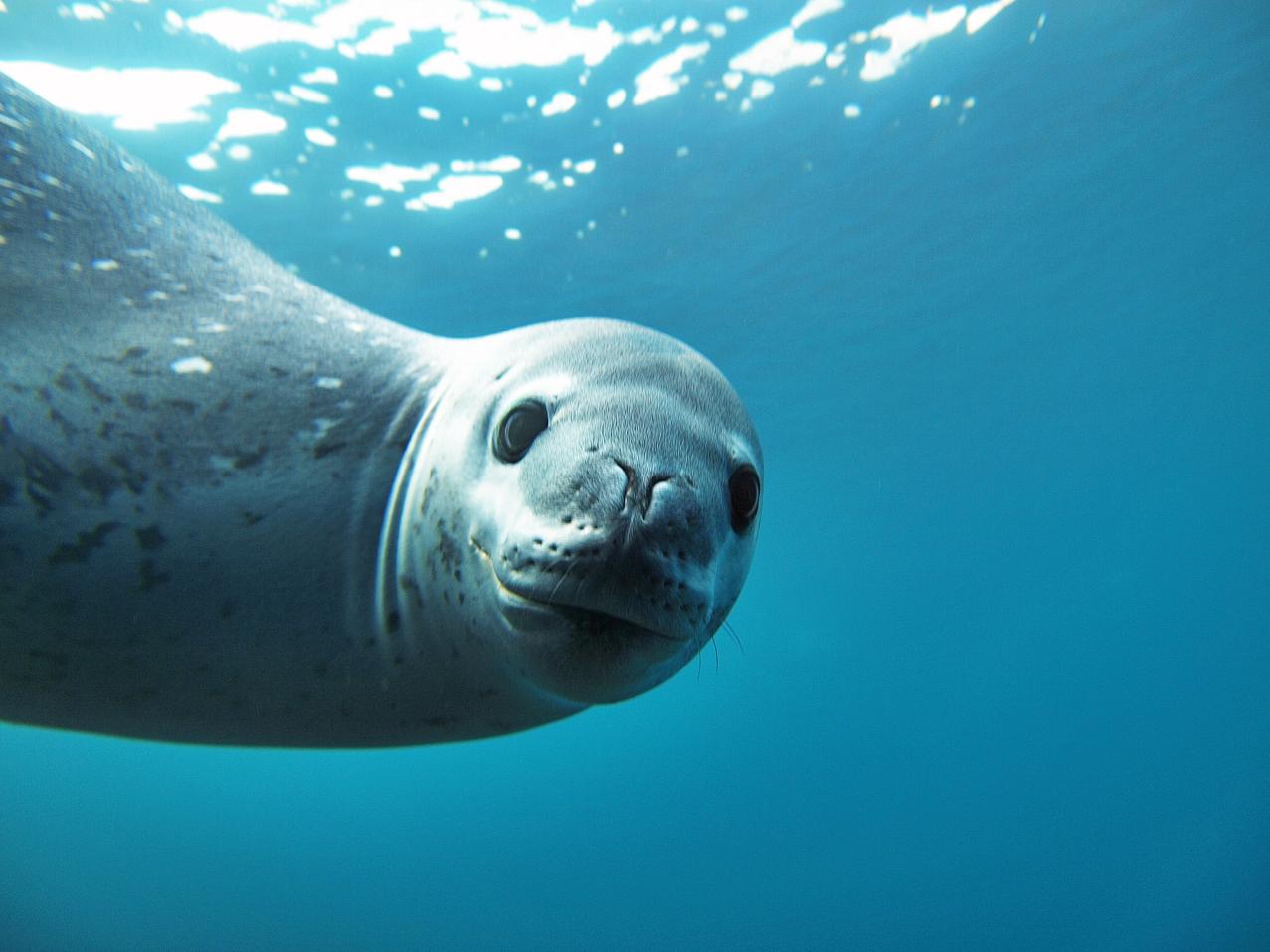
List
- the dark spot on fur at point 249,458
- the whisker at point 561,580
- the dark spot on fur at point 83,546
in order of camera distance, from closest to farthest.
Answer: the whisker at point 561,580 → the dark spot on fur at point 83,546 → the dark spot on fur at point 249,458

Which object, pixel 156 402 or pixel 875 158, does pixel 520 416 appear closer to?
pixel 156 402

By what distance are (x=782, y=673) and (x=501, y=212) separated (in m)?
60.3

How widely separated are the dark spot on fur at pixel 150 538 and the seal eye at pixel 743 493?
1.23 metres

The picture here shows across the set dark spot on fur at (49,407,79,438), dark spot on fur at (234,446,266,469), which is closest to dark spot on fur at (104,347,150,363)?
dark spot on fur at (49,407,79,438)

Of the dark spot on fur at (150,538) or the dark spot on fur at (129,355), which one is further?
the dark spot on fur at (129,355)

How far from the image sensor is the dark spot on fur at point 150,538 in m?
1.76

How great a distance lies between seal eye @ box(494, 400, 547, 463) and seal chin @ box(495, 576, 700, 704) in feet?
1.09

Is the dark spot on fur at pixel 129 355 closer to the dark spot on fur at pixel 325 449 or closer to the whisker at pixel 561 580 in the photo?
the dark spot on fur at pixel 325 449

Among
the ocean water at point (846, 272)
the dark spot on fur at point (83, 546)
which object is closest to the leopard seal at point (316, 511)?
the dark spot on fur at point (83, 546)

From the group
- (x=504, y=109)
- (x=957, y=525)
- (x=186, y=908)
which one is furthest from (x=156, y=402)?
(x=186, y=908)

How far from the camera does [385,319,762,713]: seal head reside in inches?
57.8

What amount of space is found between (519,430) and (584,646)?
52 centimetres

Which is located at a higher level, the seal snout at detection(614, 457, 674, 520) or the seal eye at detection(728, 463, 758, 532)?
the seal eye at detection(728, 463, 758, 532)

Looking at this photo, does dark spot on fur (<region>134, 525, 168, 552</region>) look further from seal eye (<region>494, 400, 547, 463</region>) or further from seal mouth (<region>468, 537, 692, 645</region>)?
seal mouth (<region>468, 537, 692, 645</region>)
